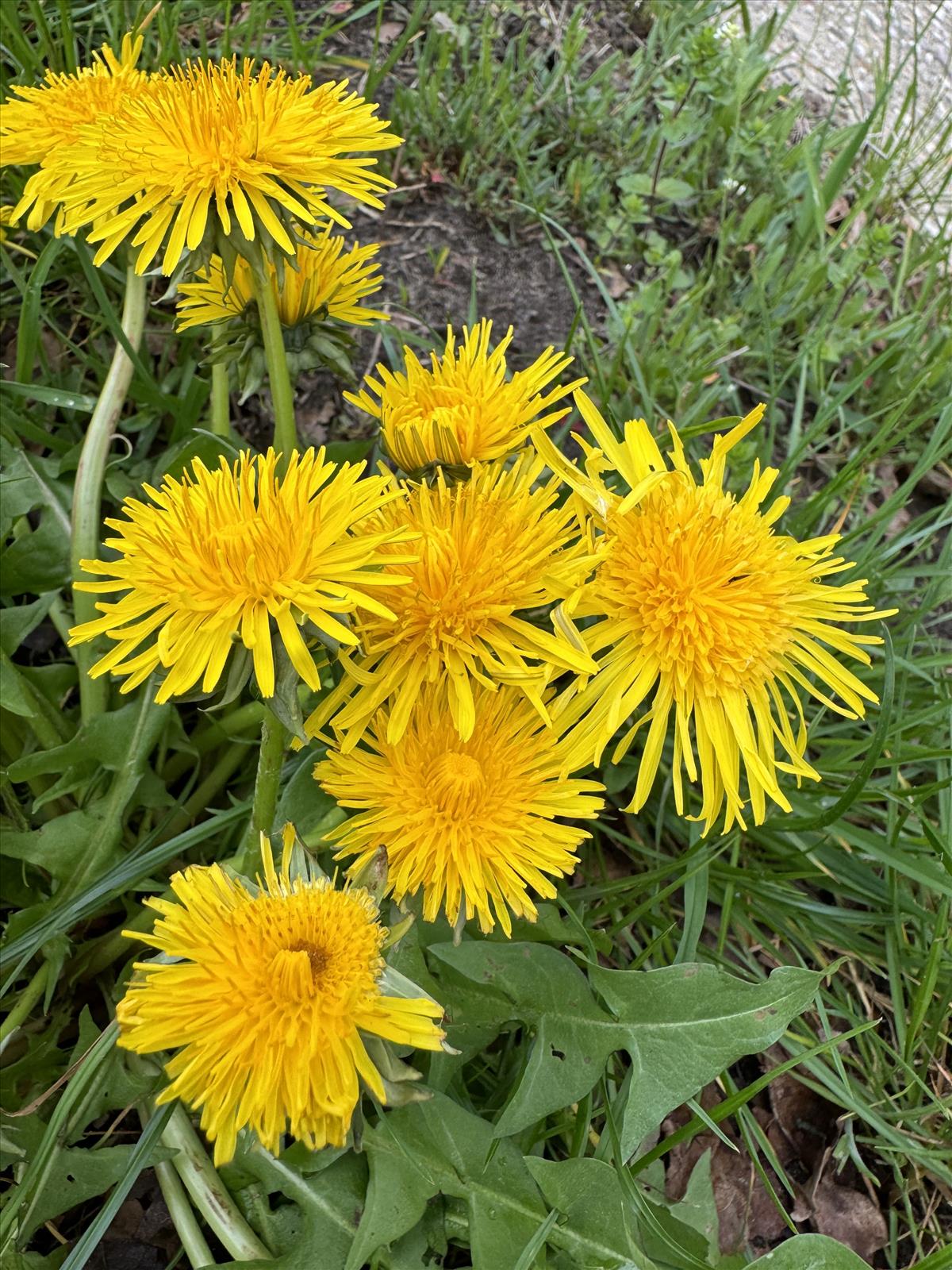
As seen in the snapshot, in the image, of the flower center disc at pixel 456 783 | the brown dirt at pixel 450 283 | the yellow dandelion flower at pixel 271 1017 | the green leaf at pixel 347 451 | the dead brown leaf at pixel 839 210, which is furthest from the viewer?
the dead brown leaf at pixel 839 210

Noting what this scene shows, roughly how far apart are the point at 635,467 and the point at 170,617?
0.76m

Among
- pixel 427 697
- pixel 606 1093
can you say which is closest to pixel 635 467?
pixel 427 697

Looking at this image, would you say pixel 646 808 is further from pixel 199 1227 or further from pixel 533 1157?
pixel 199 1227

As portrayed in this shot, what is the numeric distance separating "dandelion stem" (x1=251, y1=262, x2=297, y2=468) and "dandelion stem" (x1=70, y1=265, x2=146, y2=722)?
52 centimetres

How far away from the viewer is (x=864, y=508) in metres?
2.64

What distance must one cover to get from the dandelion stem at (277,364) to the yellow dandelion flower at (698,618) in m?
0.46

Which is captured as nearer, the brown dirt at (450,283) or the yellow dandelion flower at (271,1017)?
the yellow dandelion flower at (271,1017)

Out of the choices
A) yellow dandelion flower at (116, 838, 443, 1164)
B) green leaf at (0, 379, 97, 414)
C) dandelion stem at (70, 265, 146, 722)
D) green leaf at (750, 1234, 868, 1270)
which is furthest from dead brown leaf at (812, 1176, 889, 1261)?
green leaf at (0, 379, 97, 414)

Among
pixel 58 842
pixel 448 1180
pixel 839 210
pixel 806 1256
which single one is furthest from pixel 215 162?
pixel 839 210

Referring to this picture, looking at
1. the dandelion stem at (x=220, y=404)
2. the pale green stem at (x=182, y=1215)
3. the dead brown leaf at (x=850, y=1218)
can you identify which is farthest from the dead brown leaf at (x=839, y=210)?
the pale green stem at (x=182, y=1215)

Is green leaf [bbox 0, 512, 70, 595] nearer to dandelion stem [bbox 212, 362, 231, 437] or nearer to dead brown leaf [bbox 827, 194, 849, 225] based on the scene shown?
dandelion stem [bbox 212, 362, 231, 437]

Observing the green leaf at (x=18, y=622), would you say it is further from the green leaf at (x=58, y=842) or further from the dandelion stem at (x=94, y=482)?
the green leaf at (x=58, y=842)

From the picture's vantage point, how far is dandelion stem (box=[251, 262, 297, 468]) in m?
1.50

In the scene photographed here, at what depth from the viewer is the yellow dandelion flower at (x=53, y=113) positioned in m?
1.74
